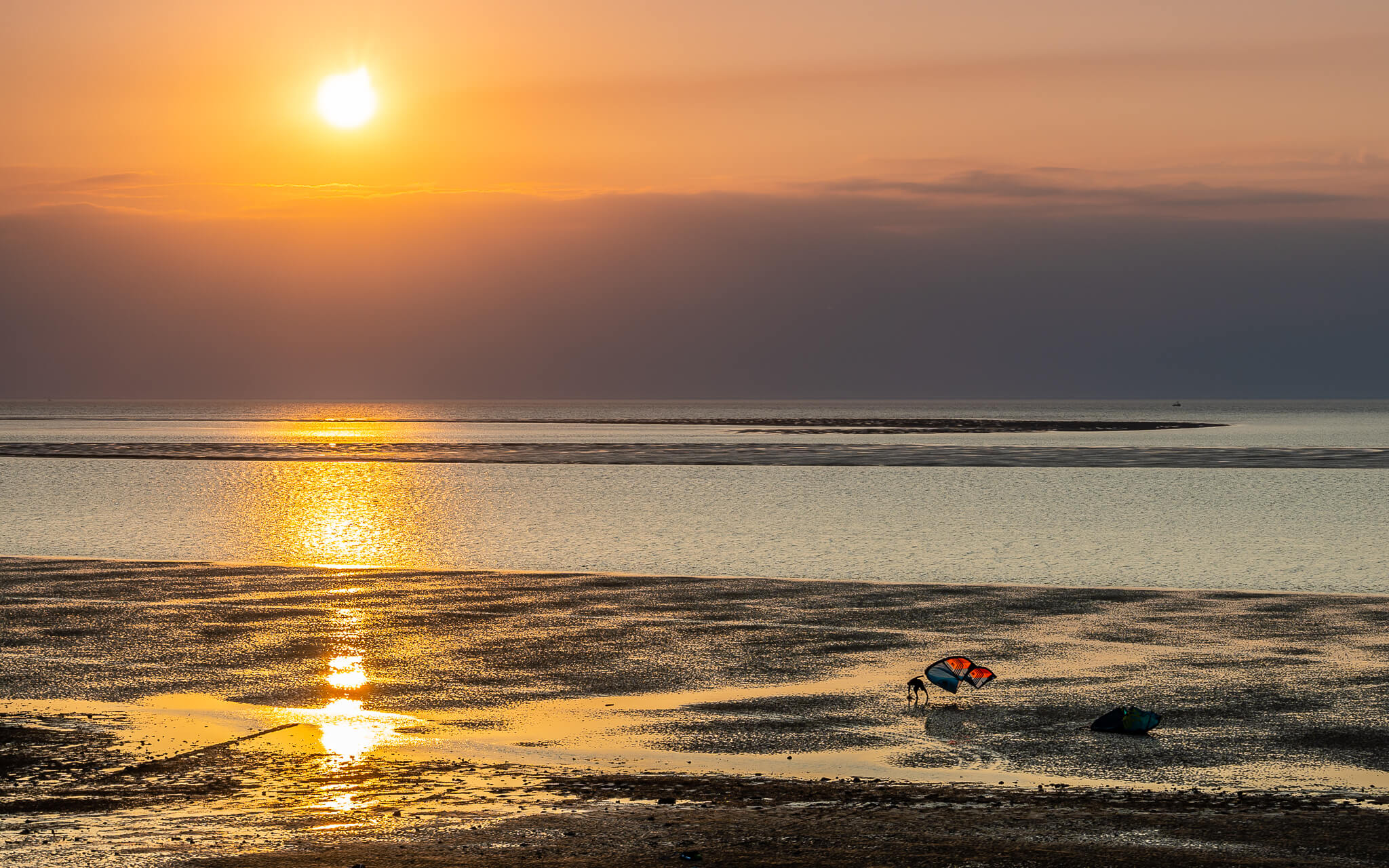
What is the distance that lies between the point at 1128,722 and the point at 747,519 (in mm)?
26533

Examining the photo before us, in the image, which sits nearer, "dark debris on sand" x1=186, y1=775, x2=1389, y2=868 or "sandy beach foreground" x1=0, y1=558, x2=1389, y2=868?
"dark debris on sand" x1=186, y1=775, x2=1389, y2=868

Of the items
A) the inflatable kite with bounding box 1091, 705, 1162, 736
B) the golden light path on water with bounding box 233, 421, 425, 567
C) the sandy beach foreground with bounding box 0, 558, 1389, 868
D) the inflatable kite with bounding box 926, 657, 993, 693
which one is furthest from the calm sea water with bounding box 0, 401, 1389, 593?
the inflatable kite with bounding box 1091, 705, 1162, 736

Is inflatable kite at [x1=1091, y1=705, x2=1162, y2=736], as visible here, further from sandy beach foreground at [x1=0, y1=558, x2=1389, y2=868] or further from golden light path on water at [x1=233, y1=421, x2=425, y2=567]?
golden light path on water at [x1=233, y1=421, x2=425, y2=567]

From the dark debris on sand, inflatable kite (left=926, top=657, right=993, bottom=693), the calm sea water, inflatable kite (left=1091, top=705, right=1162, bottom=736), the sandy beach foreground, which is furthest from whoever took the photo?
the calm sea water

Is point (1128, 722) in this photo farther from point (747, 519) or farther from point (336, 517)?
point (336, 517)

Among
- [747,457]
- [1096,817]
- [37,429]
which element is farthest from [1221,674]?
[37,429]

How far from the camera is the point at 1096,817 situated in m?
8.60

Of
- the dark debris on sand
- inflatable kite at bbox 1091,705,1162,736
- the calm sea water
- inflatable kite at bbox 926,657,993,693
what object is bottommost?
the dark debris on sand

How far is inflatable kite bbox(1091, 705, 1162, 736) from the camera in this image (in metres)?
10.9

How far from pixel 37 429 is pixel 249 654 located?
144m

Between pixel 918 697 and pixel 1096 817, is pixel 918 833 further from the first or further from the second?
pixel 918 697

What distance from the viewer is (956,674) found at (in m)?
12.4

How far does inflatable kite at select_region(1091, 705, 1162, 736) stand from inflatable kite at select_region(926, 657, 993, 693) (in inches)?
57.5

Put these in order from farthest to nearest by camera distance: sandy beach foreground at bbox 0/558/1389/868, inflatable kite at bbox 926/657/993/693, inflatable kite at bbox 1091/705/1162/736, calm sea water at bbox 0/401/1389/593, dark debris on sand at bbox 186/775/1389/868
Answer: calm sea water at bbox 0/401/1389/593 → inflatable kite at bbox 926/657/993/693 → inflatable kite at bbox 1091/705/1162/736 → sandy beach foreground at bbox 0/558/1389/868 → dark debris on sand at bbox 186/775/1389/868
